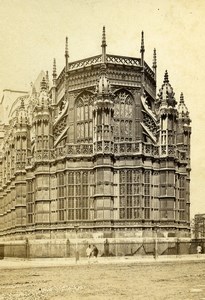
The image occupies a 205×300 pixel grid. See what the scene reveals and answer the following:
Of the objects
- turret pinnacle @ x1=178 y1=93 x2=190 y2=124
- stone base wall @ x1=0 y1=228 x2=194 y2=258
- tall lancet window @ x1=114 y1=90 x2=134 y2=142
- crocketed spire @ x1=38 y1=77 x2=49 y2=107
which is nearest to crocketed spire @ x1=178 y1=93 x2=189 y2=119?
turret pinnacle @ x1=178 y1=93 x2=190 y2=124

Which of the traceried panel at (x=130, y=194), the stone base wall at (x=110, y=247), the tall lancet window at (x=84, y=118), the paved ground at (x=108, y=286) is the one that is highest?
the tall lancet window at (x=84, y=118)

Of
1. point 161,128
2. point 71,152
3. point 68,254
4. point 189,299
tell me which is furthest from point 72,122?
point 189,299

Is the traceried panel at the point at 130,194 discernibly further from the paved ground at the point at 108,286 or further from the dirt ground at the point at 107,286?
the paved ground at the point at 108,286

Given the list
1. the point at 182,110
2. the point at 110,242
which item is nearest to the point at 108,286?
the point at 110,242

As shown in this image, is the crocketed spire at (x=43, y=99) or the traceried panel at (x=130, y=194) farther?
the crocketed spire at (x=43, y=99)

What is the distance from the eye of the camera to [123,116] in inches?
1585

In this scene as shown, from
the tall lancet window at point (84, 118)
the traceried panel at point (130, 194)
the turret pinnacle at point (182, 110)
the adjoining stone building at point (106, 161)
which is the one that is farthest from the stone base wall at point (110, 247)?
the turret pinnacle at point (182, 110)

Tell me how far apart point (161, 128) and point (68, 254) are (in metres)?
11.1

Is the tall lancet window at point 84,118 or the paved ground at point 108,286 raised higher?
the tall lancet window at point 84,118

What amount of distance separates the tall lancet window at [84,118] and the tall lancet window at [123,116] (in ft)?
6.55

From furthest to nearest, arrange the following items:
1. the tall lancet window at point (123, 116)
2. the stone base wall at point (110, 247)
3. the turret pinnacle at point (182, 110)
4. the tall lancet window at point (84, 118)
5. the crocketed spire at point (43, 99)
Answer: the turret pinnacle at point (182, 110) < the tall lancet window at point (84, 118) < the tall lancet window at point (123, 116) < the crocketed spire at point (43, 99) < the stone base wall at point (110, 247)

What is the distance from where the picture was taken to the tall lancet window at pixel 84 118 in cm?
4038

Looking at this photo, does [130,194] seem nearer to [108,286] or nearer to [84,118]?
[84,118]

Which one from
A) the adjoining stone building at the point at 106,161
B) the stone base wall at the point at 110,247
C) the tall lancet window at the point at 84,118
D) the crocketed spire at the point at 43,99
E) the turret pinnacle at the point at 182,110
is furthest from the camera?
the turret pinnacle at the point at 182,110
